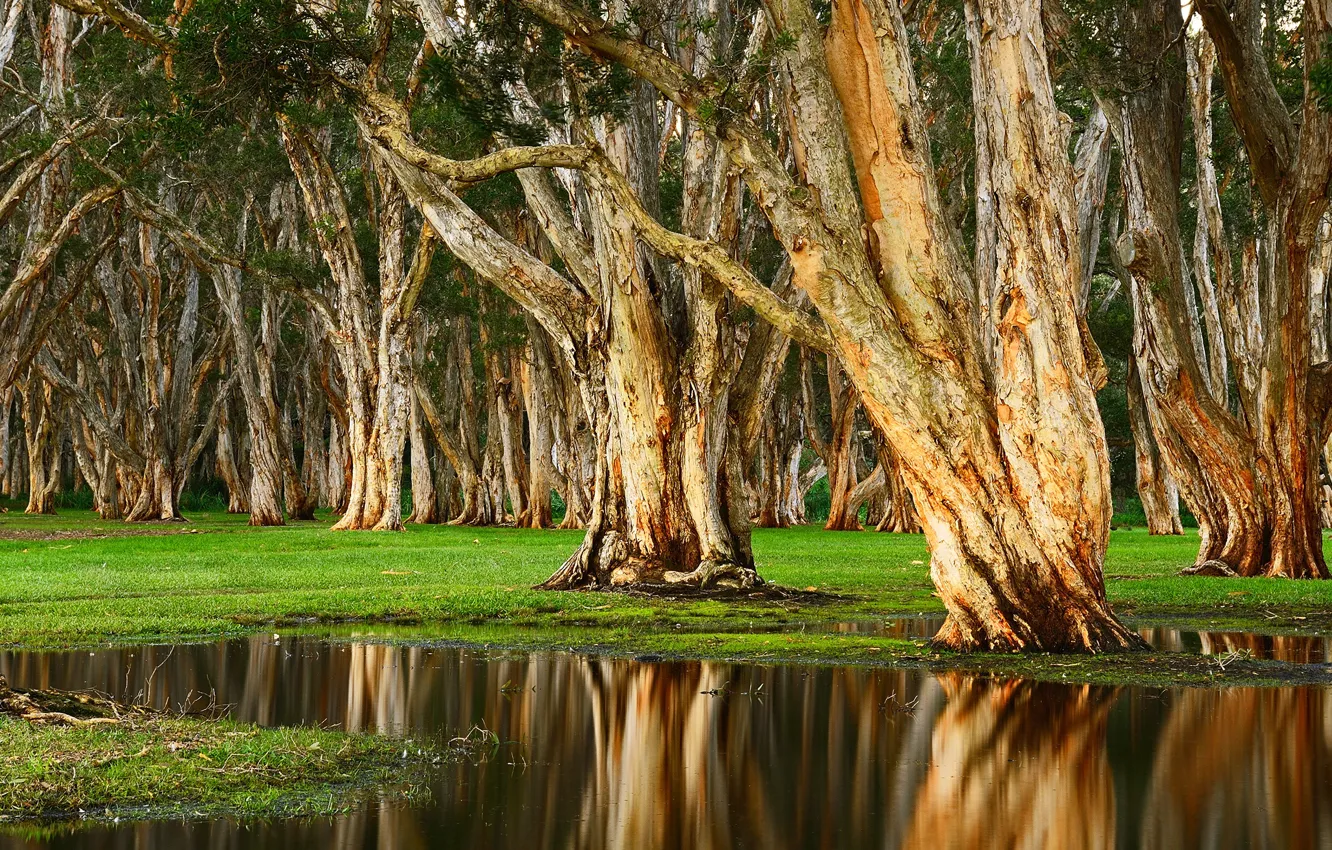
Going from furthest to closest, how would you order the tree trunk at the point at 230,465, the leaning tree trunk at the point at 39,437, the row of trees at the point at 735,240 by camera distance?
the leaning tree trunk at the point at 39,437 < the tree trunk at the point at 230,465 < the row of trees at the point at 735,240

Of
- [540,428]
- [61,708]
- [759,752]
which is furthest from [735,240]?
[540,428]

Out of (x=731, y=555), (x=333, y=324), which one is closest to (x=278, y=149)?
(x=333, y=324)

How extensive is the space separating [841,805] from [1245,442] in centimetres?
1538

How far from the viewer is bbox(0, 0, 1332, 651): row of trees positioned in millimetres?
9844

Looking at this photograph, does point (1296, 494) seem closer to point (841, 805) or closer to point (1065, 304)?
point (1065, 304)

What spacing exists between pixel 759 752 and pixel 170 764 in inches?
97.1

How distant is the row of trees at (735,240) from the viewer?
9844 mm

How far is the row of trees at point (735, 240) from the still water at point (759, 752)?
2.48 m

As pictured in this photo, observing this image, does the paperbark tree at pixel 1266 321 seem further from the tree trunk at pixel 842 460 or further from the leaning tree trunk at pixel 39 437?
the leaning tree trunk at pixel 39 437

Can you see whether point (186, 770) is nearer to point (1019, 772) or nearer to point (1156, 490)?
point (1019, 772)

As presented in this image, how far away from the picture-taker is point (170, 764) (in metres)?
5.10

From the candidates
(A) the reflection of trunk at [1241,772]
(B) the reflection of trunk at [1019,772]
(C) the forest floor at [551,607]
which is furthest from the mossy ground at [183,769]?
(C) the forest floor at [551,607]

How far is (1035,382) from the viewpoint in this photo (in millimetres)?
9570

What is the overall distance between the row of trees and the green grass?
533cm
